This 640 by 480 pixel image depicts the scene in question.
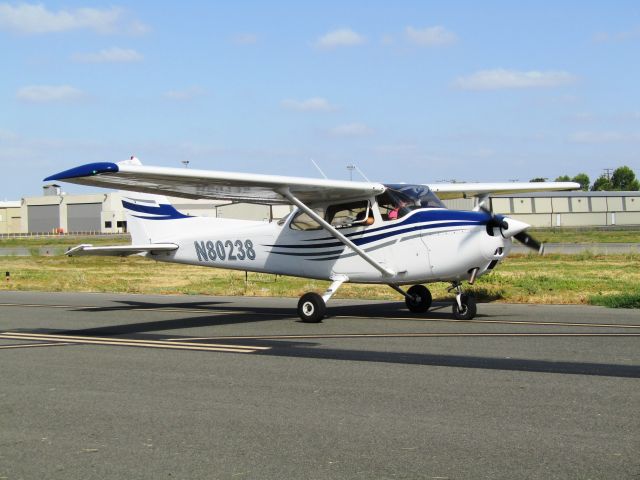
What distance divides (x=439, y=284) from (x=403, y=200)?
8396mm

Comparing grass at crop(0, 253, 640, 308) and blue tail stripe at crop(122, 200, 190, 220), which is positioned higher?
blue tail stripe at crop(122, 200, 190, 220)

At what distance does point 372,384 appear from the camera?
25.9ft

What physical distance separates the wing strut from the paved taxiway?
5.19 feet

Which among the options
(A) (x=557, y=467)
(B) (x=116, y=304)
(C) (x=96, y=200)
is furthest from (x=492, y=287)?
(C) (x=96, y=200)

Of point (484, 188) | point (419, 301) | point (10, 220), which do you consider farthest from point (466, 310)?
point (10, 220)

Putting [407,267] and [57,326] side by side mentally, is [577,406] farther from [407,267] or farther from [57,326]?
[57,326]

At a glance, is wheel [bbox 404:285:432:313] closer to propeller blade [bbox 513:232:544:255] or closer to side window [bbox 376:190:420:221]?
side window [bbox 376:190:420:221]

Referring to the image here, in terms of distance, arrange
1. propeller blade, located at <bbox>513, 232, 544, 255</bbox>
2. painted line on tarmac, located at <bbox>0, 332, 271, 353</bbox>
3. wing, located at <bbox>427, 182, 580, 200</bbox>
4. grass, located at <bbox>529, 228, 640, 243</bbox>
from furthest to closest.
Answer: grass, located at <bbox>529, 228, 640, 243</bbox> < wing, located at <bbox>427, 182, 580, 200</bbox> < propeller blade, located at <bbox>513, 232, 544, 255</bbox> < painted line on tarmac, located at <bbox>0, 332, 271, 353</bbox>

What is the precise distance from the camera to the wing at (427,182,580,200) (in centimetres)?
1745

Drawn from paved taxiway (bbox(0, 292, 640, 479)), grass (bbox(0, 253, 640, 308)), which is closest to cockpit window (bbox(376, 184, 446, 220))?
paved taxiway (bbox(0, 292, 640, 479))

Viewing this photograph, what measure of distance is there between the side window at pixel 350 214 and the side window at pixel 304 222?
0.24m

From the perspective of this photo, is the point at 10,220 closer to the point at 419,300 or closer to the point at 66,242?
the point at 66,242

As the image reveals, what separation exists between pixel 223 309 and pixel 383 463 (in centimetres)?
1239

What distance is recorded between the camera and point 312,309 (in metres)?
14.3
